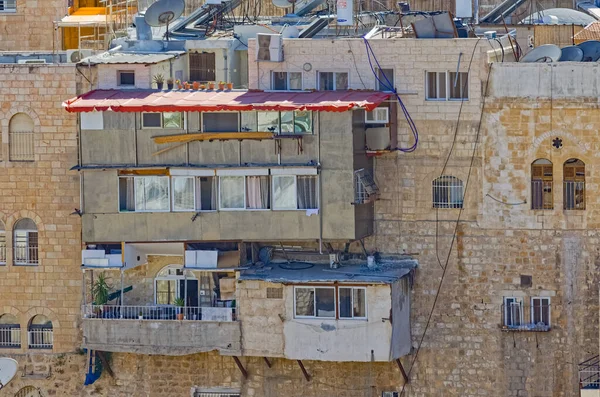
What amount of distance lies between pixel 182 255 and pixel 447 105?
7.04m

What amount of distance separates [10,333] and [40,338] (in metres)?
0.77

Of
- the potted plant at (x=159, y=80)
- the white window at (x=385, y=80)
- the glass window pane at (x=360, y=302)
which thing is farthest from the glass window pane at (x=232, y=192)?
the white window at (x=385, y=80)

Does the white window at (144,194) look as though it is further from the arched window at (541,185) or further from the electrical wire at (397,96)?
the arched window at (541,185)

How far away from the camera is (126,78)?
5247cm

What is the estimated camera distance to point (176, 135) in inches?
2005

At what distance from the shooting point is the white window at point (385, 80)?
168 ft

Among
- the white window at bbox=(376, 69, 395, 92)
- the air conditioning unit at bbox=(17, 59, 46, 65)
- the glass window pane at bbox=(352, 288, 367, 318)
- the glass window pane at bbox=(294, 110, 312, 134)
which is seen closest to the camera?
the glass window pane at bbox=(352, 288, 367, 318)

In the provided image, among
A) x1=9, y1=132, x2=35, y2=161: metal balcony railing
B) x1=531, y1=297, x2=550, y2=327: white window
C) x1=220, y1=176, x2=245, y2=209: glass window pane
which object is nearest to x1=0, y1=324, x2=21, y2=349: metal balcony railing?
x1=9, y1=132, x2=35, y2=161: metal balcony railing

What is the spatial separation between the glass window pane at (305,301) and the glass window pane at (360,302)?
3.09 feet

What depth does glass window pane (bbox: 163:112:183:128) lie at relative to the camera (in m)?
51.0

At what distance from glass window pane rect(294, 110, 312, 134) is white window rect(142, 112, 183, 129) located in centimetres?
265

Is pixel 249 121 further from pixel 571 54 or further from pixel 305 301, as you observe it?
pixel 571 54

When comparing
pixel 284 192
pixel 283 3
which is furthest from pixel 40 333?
pixel 283 3

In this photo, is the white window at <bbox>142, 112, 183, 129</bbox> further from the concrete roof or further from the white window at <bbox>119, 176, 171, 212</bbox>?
the concrete roof
